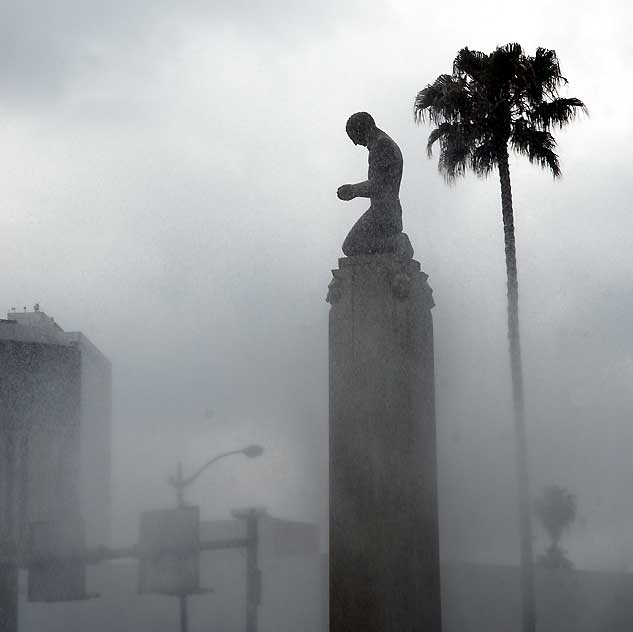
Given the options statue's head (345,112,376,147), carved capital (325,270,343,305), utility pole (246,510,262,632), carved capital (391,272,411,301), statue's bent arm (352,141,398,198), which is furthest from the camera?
utility pole (246,510,262,632)

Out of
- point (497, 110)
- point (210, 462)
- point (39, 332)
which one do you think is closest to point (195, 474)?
point (210, 462)

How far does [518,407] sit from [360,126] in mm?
10022

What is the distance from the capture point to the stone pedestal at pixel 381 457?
10.3 metres

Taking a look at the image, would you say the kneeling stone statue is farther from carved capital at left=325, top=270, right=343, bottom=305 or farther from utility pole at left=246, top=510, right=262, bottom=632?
utility pole at left=246, top=510, right=262, bottom=632

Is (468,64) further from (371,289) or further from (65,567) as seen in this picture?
(65,567)

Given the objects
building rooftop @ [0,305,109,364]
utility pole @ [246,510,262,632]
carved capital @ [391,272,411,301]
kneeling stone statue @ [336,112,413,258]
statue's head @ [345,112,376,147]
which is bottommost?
utility pole @ [246,510,262,632]

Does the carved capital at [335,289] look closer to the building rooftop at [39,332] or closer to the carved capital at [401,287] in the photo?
the carved capital at [401,287]

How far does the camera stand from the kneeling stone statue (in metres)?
11.0

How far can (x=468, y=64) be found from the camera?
2183 cm

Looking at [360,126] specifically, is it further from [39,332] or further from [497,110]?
[39,332]

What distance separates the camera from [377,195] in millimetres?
11188

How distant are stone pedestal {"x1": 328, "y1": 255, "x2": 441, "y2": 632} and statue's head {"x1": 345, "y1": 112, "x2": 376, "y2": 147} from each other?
150 cm

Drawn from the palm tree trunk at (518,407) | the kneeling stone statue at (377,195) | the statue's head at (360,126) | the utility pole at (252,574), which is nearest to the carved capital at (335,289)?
the kneeling stone statue at (377,195)

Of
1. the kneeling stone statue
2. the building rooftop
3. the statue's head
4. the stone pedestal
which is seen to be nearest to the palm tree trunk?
the stone pedestal
